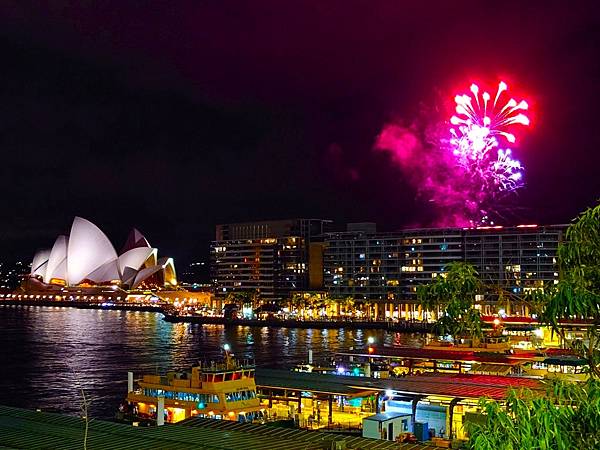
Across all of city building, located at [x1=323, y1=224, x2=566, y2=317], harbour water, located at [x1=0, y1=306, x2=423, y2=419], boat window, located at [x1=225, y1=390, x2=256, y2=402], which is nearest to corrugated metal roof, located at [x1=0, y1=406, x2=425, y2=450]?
boat window, located at [x1=225, y1=390, x2=256, y2=402]

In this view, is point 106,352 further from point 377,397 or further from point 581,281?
point 581,281

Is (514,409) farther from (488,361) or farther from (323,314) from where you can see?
(323,314)

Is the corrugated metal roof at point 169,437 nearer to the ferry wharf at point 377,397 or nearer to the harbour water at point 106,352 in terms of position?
the ferry wharf at point 377,397

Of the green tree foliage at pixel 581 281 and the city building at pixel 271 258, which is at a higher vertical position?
the city building at pixel 271 258

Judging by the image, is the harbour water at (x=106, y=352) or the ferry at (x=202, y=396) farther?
the harbour water at (x=106, y=352)

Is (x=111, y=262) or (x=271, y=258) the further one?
(x=271, y=258)

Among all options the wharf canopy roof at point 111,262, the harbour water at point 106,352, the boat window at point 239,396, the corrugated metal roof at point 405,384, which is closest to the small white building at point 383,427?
the corrugated metal roof at point 405,384

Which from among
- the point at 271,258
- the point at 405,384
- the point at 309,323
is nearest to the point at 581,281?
the point at 405,384
